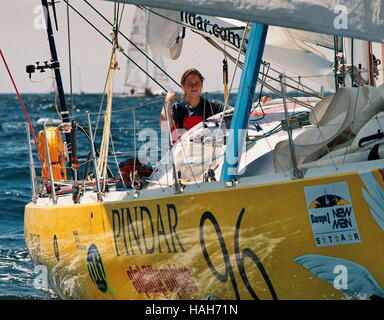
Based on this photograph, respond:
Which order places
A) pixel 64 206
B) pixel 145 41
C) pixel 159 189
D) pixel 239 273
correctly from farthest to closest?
1. pixel 145 41
2. pixel 64 206
3. pixel 159 189
4. pixel 239 273

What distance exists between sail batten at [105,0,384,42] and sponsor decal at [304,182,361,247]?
822 millimetres

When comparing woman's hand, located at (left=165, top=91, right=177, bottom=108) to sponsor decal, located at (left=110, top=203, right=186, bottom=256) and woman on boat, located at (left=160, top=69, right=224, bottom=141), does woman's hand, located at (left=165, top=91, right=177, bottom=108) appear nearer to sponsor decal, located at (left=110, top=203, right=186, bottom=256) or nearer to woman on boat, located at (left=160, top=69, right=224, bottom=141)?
woman on boat, located at (left=160, top=69, right=224, bottom=141)

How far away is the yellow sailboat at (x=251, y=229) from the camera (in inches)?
198

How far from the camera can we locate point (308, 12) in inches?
204

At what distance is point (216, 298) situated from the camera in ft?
18.7

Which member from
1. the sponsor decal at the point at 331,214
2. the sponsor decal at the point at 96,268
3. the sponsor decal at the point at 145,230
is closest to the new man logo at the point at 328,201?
the sponsor decal at the point at 331,214

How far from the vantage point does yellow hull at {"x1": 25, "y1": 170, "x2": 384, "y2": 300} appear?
198 inches

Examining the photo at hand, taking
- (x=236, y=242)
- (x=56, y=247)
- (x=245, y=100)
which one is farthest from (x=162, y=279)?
(x=56, y=247)

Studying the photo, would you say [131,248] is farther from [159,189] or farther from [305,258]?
[305,258]

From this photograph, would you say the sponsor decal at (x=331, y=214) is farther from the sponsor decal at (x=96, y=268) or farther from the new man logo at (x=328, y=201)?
the sponsor decal at (x=96, y=268)

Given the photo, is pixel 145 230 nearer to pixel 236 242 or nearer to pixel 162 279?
pixel 162 279

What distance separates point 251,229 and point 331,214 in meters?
0.52
